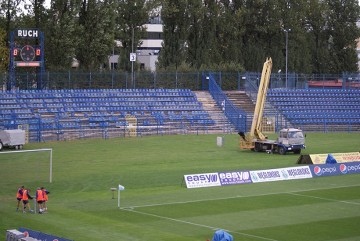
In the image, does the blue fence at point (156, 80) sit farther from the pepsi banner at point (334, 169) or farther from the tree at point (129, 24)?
the pepsi banner at point (334, 169)

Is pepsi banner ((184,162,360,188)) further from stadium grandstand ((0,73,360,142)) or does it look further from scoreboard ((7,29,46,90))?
scoreboard ((7,29,46,90))

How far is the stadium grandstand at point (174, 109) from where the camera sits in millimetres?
71500

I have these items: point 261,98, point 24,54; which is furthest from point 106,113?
point 261,98

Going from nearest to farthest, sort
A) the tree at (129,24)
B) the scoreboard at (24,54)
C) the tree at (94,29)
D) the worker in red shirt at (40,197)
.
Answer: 1. the worker in red shirt at (40,197)
2. the scoreboard at (24,54)
3. the tree at (94,29)
4. the tree at (129,24)

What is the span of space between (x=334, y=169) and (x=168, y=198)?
15.0 metres

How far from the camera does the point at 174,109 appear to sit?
264 ft

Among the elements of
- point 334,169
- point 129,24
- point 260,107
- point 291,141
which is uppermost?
point 129,24

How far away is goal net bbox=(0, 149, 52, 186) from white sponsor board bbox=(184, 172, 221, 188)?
8.27 metres

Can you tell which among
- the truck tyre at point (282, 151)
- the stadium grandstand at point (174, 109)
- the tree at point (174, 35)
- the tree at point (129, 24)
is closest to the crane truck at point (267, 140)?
the truck tyre at point (282, 151)

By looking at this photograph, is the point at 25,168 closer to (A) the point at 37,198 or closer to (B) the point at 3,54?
(A) the point at 37,198

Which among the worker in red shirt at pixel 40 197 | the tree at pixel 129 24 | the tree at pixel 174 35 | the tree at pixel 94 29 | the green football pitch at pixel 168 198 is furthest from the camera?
the tree at pixel 174 35

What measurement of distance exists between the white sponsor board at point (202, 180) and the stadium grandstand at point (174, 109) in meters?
26.9

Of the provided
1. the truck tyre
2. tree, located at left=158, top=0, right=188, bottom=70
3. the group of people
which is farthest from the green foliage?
the group of people

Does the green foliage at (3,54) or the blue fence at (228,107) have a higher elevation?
the green foliage at (3,54)
